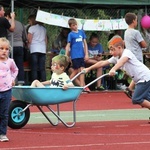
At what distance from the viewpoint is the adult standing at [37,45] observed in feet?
Answer: 59.4

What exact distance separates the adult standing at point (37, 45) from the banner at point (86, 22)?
243mm

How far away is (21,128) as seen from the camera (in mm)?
10398

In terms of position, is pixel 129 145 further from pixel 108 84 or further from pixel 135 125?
pixel 108 84

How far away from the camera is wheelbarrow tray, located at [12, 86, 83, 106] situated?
10.0 meters

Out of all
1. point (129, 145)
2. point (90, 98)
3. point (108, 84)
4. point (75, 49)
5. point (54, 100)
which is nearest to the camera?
point (129, 145)

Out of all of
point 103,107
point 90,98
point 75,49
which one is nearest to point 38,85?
point 103,107

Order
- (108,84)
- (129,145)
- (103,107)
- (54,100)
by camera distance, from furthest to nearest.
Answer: (108,84)
(103,107)
(54,100)
(129,145)

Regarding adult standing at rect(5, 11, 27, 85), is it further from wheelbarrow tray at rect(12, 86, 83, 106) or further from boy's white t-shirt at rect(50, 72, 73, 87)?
wheelbarrow tray at rect(12, 86, 83, 106)

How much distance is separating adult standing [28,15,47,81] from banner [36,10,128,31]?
243 millimetres

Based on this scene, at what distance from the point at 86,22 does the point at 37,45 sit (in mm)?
1776

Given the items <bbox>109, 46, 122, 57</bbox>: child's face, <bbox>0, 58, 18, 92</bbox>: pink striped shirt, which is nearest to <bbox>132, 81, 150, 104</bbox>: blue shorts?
<bbox>109, 46, 122, 57</bbox>: child's face

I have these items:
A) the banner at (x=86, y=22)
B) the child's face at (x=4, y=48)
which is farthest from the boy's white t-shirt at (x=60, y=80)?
the banner at (x=86, y=22)

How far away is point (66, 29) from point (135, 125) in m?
8.56

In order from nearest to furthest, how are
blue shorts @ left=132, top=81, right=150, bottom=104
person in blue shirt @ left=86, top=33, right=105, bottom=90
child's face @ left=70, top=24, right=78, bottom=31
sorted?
blue shorts @ left=132, top=81, right=150, bottom=104 < child's face @ left=70, top=24, right=78, bottom=31 < person in blue shirt @ left=86, top=33, right=105, bottom=90
